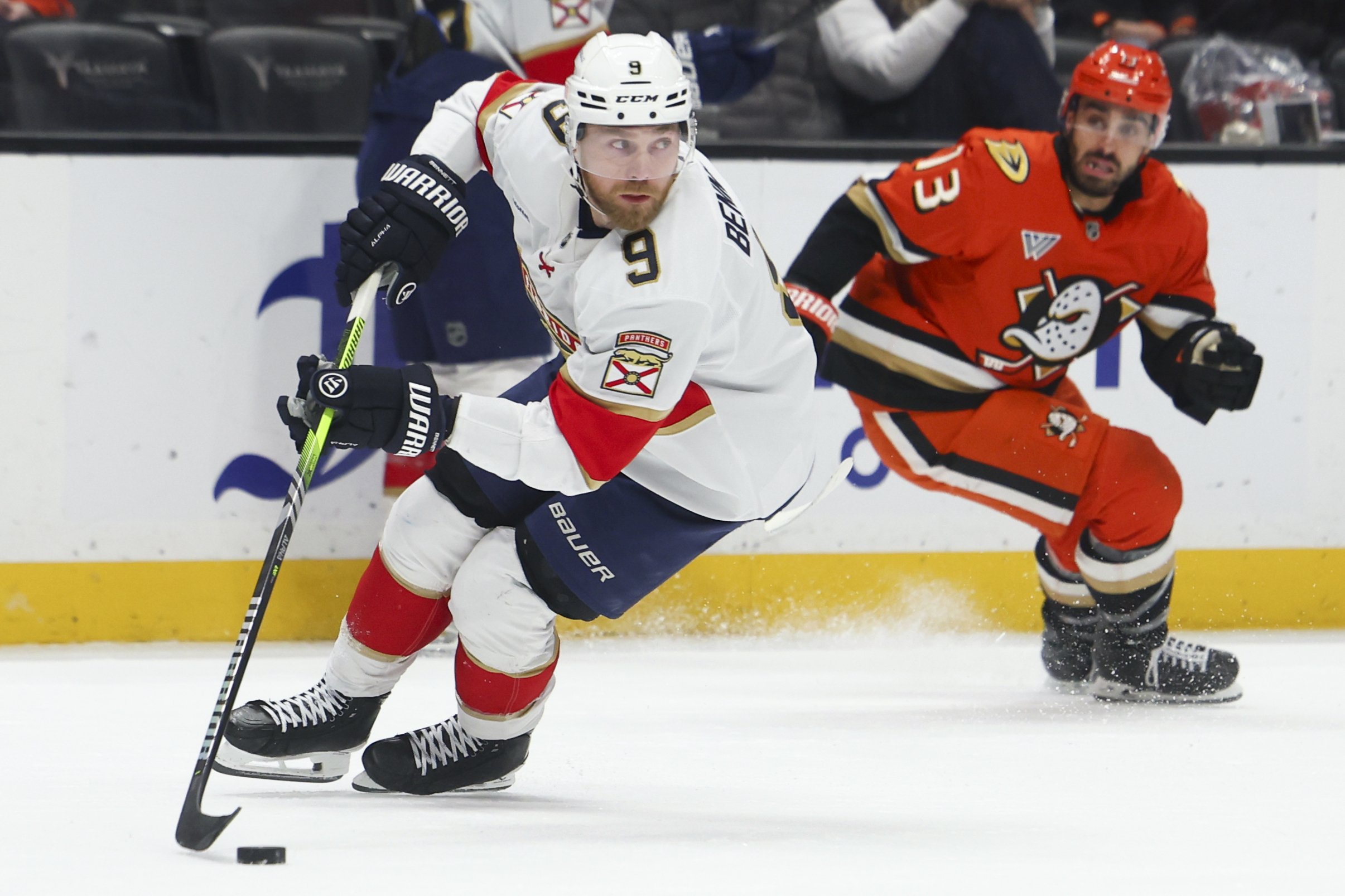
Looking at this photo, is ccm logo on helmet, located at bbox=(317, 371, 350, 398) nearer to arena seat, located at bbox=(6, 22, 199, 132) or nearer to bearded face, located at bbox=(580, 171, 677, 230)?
bearded face, located at bbox=(580, 171, 677, 230)

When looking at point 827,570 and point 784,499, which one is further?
point 827,570

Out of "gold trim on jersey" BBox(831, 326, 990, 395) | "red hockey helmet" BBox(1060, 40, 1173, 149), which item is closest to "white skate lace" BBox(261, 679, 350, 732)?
"gold trim on jersey" BBox(831, 326, 990, 395)

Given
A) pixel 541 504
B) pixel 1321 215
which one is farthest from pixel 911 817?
pixel 1321 215

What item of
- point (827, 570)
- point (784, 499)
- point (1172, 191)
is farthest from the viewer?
point (827, 570)

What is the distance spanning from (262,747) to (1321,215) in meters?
2.77

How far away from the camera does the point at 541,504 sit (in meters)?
2.18

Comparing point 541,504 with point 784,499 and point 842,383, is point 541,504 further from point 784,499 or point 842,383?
point 842,383

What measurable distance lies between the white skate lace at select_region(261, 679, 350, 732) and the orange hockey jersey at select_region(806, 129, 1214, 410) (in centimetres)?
133

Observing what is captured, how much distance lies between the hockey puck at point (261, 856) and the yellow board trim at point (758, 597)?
180 cm

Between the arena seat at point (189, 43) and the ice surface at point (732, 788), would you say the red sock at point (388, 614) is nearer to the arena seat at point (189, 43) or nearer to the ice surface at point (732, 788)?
the ice surface at point (732, 788)

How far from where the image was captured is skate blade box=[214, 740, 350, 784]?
2.18m

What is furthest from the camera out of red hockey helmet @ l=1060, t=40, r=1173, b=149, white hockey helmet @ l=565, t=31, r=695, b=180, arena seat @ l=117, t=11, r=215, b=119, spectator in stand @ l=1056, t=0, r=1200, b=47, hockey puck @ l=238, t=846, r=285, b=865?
spectator in stand @ l=1056, t=0, r=1200, b=47

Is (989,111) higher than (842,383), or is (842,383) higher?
(989,111)

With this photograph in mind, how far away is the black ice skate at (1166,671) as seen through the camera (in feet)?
10.1
